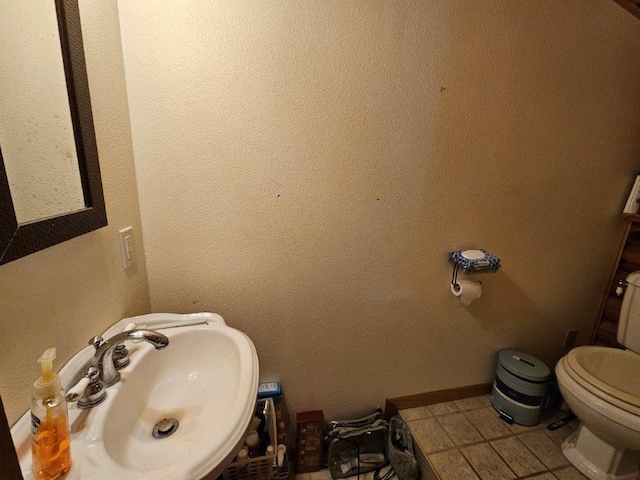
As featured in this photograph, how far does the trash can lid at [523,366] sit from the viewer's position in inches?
51.9

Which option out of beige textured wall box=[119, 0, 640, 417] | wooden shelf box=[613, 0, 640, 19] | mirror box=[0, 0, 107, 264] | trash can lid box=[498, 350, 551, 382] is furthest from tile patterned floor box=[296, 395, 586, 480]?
wooden shelf box=[613, 0, 640, 19]

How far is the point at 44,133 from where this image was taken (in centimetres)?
57

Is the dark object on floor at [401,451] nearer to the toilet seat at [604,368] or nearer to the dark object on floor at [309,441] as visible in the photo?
the dark object on floor at [309,441]

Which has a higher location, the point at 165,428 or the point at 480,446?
the point at 165,428

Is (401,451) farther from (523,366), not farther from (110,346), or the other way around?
(110,346)

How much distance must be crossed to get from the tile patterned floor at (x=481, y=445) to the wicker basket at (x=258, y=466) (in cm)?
65

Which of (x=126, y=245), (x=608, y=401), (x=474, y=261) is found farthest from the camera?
(x=474, y=261)

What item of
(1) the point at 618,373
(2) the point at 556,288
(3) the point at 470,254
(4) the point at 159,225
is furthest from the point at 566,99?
(4) the point at 159,225

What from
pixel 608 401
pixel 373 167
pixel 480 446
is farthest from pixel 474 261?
pixel 480 446

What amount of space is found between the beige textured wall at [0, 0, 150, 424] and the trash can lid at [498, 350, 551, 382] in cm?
163

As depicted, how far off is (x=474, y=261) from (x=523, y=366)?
659mm

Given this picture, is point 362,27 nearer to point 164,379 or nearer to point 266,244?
point 266,244

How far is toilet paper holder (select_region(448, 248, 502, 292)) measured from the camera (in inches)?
45.5

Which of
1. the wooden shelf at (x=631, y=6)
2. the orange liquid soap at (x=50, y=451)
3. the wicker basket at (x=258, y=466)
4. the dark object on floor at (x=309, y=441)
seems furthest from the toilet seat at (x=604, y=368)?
the orange liquid soap at (x=50, y=451)
